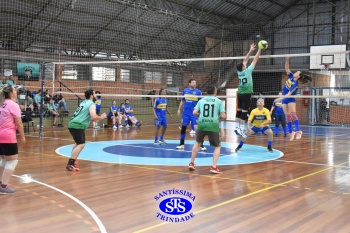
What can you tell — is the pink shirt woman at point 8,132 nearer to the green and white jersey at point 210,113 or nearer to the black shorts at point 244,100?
the green and white jersey at point 210,113

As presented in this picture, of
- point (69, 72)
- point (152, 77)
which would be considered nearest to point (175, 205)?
point (69, 72)

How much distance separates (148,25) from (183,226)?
2089cm

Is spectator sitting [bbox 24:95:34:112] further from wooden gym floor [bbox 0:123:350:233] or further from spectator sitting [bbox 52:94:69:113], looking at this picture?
wooden gym floor [bbox 0:123:350:233]

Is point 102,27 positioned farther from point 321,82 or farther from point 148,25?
point 321,82

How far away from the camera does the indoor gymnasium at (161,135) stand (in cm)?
493

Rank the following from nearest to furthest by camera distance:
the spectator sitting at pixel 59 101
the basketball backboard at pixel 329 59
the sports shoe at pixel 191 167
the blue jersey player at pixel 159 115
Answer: the sports shoe at pixel 191 167 → the blue jersey player at pixel 159 115 → the basketball backboard at pixel 329 59 → the spectator sitting at pixel 59 101

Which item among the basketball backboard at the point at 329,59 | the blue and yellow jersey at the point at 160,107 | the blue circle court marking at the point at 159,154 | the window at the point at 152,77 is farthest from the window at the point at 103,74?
the basketball backboard at the point at 329,59

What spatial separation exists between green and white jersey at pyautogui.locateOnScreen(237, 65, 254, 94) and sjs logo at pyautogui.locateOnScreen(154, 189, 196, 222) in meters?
3.76

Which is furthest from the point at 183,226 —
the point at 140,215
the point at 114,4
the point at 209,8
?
the point at 209,8

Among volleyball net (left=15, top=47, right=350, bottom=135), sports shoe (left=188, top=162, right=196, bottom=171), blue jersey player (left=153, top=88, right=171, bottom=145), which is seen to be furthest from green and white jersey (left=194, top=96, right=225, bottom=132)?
volleyball net (left=15, top=47, right=350, bottom=135)

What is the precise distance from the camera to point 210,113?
7.49 meters

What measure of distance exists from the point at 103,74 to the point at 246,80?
517 inches

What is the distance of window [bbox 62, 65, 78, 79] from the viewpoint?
19305mm

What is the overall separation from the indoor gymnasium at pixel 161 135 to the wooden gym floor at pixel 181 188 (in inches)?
0.9
